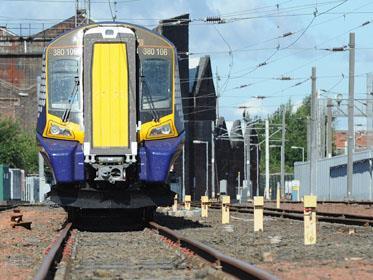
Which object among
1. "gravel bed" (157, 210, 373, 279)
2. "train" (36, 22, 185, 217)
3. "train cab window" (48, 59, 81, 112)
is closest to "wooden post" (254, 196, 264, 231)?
"gravel bed" (157, 210, 373, 279)

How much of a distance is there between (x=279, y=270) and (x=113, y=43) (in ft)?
28.9

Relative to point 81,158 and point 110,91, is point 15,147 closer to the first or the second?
point 110,91

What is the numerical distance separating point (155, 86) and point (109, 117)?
1380 mm

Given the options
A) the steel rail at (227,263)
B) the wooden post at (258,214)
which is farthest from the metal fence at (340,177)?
the steel rail at (227,263)

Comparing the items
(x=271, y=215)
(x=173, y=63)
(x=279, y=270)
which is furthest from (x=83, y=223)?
(x=279, y=270)

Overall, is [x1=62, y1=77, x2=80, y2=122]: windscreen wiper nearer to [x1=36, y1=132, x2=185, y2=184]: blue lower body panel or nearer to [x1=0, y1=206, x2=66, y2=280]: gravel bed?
[x1=36, y1=132, x2=185, y2=184]: blue lower body panel

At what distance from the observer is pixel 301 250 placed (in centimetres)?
1239

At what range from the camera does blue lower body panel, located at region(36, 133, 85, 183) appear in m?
16.5

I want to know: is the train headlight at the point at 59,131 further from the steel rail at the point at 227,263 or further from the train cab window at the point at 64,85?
the steel rail at the point at 227,263

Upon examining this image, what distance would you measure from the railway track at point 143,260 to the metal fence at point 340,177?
147 ft

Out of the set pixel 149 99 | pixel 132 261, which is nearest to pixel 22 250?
pixel 132 261

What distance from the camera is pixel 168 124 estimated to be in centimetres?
1716

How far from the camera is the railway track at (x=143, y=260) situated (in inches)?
360

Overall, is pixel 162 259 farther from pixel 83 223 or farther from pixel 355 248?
pixel 83 223
